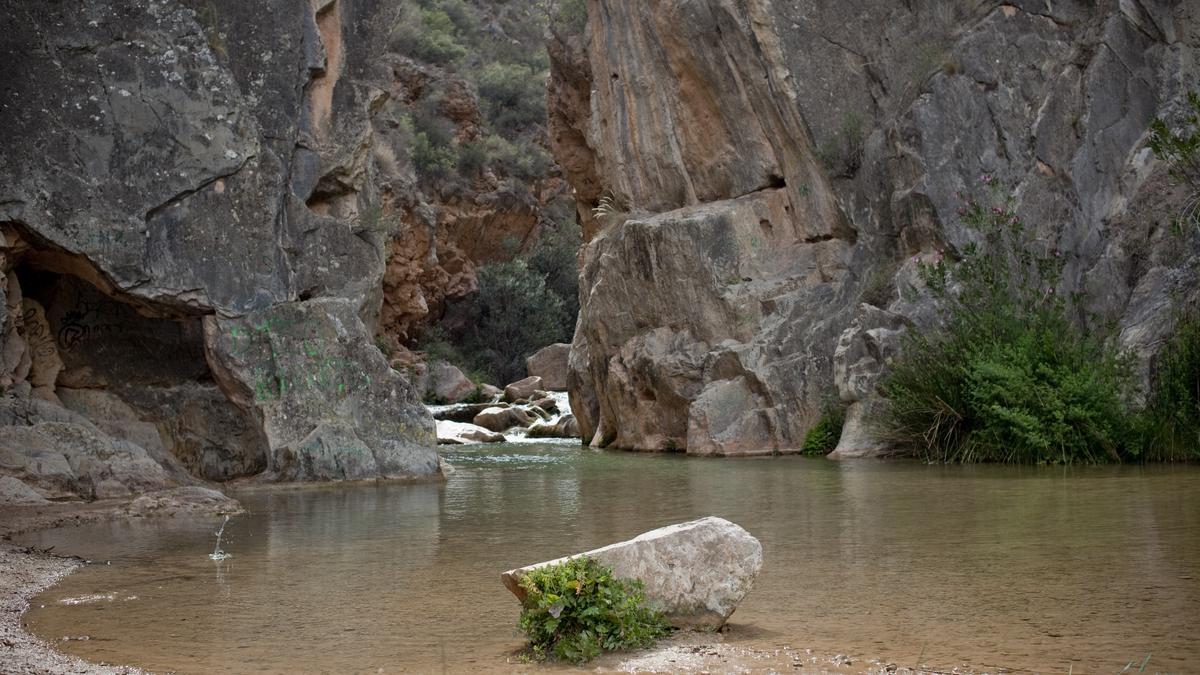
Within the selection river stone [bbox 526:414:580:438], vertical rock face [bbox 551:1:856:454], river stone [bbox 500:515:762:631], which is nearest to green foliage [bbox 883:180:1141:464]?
vertical rock face [bbox 551:1:856:454]

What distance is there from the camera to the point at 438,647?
16.5 feet

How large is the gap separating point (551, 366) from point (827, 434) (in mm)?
22258

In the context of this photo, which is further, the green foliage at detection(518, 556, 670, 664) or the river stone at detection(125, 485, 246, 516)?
the river stone at detection(125, 485, 246, 516)

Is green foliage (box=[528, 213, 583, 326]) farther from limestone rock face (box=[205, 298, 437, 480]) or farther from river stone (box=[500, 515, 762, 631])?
river stone (box=[500, 515, 762, 631])

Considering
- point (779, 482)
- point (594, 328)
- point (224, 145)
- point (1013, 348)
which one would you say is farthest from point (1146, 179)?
point (224, 145)

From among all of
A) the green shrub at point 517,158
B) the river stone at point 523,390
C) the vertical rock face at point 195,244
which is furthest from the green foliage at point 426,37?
the vertical rock face at point 195,244

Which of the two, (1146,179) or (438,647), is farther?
(1146,179)

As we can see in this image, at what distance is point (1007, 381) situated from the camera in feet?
46.9

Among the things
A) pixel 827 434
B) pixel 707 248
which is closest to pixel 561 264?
pixel 707 248

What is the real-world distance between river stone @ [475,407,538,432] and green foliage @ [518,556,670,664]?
82.1 ft

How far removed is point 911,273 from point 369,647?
15.3 m

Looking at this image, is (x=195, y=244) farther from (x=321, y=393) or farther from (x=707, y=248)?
(x=707, y=248)

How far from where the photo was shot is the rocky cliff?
1836 cm

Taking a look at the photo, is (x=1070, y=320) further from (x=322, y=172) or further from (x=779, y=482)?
(x=322, y=172)
